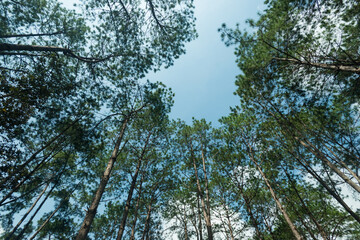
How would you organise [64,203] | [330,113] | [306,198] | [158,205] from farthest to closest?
[64,203]
[158,205]
[306,198]
[330,113]

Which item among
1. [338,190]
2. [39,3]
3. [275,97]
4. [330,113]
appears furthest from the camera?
[338,190]

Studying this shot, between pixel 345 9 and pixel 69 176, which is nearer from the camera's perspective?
pixel 345 9

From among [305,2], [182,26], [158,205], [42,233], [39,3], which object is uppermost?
[39,3]

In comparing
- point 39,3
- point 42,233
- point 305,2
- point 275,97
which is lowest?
point 42,233

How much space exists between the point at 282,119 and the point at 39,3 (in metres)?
16.5

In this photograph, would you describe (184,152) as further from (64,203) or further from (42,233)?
(42,233)

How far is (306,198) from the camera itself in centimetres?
1319

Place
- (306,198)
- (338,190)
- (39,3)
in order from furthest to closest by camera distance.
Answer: (306,198) < (338,190) < (39,3)

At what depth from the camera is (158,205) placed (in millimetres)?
14062

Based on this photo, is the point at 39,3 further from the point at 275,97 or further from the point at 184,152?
the point at 275,97

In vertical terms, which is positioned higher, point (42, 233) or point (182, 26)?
point (182, 26)

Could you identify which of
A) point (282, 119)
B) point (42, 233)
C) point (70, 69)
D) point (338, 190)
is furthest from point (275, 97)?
point (42, 233)

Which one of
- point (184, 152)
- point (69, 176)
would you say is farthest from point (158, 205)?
point (69, 176)

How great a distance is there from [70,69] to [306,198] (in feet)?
64.9
